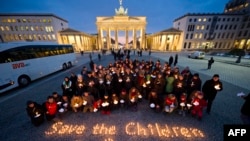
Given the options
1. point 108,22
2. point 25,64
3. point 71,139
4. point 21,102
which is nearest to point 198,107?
point 71,139

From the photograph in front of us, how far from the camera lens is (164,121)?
14.7ft

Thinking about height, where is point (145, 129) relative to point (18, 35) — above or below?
below

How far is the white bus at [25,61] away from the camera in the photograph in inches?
287

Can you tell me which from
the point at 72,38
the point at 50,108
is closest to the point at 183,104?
the point at 50,108

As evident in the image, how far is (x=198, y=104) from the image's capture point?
4387mm

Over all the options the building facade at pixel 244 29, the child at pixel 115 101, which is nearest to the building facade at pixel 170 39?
the building facade at pixel 244 29

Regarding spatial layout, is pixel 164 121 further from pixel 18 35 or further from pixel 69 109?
pixel 18 35

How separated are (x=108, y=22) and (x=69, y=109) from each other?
6088 cm

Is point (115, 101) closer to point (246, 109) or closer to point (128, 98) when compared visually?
point (128, 98)

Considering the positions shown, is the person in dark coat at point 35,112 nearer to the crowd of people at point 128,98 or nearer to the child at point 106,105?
the crowd of people at point 128,98

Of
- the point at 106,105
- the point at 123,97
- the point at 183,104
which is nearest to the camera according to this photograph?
the point at 183,104

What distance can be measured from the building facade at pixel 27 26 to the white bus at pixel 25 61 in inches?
1858

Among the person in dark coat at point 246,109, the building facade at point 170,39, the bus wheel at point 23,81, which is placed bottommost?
the bus wheel at point 23,81

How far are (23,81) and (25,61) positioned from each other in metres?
1.71
